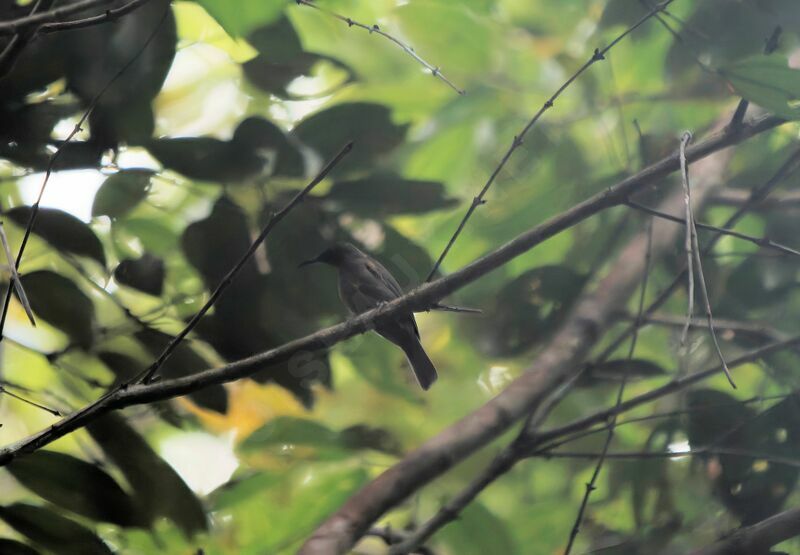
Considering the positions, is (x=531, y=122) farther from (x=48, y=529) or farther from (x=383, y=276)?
(x=48, y=529)

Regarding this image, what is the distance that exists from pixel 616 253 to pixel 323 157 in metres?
0.46

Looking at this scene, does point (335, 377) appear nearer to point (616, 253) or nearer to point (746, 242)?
point (616, 253)

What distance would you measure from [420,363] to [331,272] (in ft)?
0.59

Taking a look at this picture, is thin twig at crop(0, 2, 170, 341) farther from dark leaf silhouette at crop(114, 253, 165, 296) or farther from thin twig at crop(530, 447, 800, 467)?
thin twig at crop(530, 447, 800, 467)

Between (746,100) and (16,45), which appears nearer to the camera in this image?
(16,45)

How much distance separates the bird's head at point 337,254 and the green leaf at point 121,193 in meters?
0.25

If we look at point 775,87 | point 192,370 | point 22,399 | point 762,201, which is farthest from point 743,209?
point 22,399

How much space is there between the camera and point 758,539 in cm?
110

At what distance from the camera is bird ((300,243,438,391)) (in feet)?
3.57

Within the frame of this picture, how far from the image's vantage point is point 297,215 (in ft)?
3.81

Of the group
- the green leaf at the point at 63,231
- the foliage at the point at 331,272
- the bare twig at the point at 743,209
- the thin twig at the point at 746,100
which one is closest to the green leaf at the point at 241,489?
the foliage at the point at 331,272

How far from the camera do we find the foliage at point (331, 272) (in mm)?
1094

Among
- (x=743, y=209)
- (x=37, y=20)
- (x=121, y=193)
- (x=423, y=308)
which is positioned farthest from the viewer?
(x=743, y=209)

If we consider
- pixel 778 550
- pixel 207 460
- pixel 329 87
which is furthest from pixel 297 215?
pixel 778 550
